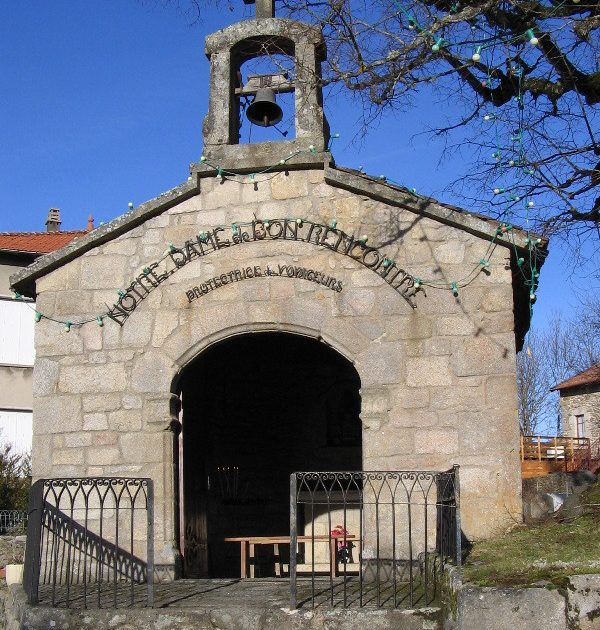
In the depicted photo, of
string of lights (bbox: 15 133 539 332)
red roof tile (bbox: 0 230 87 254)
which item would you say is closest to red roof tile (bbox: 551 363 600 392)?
red roof tile (bbox: 0 230 87 254)

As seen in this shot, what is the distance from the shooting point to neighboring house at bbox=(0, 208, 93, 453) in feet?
67.4

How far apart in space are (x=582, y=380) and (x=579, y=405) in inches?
112

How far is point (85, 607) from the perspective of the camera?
6961 mm

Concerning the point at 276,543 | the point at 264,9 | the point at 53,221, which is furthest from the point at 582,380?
the point at 264,9

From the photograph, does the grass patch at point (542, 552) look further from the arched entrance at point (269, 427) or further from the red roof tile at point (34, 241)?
the red roof tile at point (34, 241)

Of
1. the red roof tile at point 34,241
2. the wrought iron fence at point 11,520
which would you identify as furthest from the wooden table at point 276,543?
the red roof tile at point 34,241

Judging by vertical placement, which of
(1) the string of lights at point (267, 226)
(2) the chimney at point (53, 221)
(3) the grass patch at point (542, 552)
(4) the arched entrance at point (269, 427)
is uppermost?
(2) the chimney at point (53, 221)

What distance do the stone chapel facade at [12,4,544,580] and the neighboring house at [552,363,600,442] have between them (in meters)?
25.3

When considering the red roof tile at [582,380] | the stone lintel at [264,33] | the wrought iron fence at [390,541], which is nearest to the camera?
the wrought iron fence at [390,541]

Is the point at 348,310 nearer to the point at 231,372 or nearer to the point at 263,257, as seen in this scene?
the point at 263,257

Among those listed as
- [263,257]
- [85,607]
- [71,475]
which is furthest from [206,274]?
[85,607]

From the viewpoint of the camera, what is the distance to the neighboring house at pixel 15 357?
809 inches

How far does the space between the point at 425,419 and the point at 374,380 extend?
0.60 metres

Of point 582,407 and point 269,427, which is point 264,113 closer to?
point 269,427
